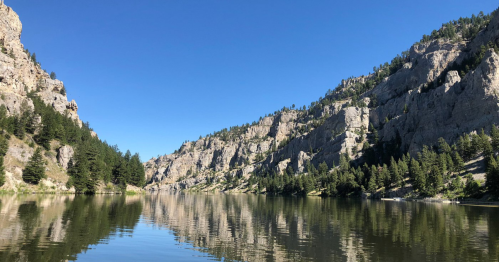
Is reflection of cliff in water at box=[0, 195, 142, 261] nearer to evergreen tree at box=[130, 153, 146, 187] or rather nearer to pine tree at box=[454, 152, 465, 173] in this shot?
pine tree at box=[454, 152, 465, 173]

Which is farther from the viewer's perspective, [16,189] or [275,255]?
[16,189]

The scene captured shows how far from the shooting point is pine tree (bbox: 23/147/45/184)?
9519 centimetres

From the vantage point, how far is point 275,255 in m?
22.3

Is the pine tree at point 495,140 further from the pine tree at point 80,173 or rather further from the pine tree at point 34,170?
the pine tree at point 34,170

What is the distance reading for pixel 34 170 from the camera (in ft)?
314

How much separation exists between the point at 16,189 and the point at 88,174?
2691 cm

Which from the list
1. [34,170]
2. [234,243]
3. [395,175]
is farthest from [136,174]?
Answer: [234,243]

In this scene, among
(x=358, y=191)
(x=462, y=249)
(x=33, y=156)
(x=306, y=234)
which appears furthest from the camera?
(x=358, y=191)

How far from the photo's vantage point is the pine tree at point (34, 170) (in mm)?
95188

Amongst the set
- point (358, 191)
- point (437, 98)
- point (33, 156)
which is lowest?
point (358, 191)

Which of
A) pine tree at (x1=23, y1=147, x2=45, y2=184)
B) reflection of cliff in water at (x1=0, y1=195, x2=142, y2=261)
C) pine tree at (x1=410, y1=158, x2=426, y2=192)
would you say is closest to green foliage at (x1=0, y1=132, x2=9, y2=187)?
pine tree at (x1=23, y1=147, x2=45, y2=184)

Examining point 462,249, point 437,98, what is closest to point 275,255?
point 462,249

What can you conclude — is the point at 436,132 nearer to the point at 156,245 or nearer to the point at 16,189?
the point at 156,245

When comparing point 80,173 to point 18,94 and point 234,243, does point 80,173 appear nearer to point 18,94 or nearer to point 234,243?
point 18,94
